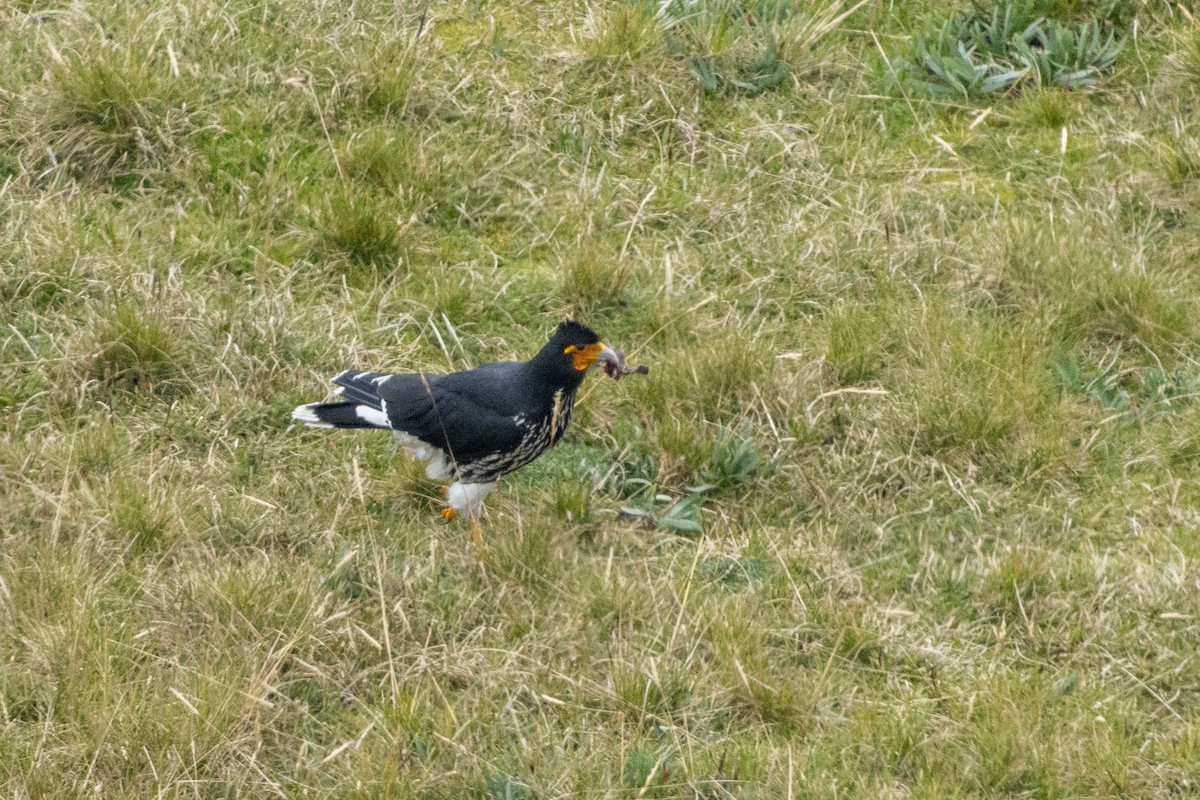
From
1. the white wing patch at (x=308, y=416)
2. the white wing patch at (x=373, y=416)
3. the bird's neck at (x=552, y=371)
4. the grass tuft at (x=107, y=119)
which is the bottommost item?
the white wing patch at (x=308, y=416)

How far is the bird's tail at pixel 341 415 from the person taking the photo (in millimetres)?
6102

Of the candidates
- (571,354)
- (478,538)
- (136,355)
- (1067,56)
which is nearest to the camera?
(478,538)

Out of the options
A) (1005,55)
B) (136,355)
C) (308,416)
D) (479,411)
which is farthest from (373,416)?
(1005,55)

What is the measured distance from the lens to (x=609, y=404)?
6.58 meters

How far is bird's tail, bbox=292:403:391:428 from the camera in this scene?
6.10m

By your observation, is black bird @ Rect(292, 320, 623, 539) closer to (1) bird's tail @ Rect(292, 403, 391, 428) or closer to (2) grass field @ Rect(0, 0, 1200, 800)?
(1) bird's tail @ Rect(292, 403, 391, 428)

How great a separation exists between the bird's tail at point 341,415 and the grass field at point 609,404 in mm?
212

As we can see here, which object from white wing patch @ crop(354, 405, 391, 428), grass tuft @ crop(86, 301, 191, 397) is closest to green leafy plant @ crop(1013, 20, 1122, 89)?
white wing patch @ crop(354, 405, 391, 428)

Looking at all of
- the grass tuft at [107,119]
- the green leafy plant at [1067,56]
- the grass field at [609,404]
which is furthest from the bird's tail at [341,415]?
the green leafy plant at [1067,56]

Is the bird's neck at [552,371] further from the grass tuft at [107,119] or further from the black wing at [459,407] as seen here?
the grass tuft at [107,119]

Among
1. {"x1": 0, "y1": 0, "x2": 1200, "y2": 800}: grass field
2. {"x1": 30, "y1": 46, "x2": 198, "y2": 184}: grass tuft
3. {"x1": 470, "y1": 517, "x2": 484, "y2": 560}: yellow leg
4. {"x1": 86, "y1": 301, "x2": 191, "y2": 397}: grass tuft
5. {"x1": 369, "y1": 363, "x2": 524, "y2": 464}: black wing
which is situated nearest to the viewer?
{"x1": 0, "y1": 0, "x2": 1200, "y2": 800}: grass field

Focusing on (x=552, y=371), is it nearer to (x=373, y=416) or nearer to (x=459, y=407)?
(x=459, y=407)

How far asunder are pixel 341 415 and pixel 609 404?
1121mm

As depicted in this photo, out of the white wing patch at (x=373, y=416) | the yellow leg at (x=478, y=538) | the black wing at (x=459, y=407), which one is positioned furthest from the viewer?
the white wing patch at (x=373, y=416)
